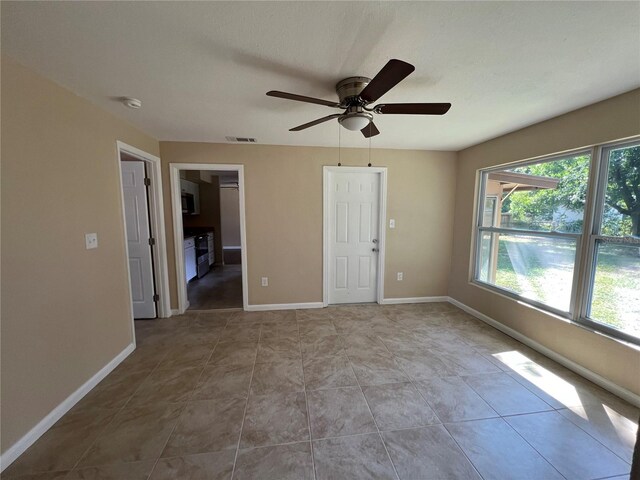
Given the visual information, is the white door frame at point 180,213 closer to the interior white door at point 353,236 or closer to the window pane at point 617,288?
the interior white door at point 353,236

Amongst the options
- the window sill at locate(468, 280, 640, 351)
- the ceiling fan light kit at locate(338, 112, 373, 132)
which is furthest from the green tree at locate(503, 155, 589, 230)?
the ceiling fan light kit at locate(338, 112, 373, 132)

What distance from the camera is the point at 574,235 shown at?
2.25 meters

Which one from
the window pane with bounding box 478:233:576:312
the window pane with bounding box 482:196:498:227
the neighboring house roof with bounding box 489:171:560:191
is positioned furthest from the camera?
the window pane with bounding box 482:196:498:227

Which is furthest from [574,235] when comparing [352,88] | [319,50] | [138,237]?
[138,237]

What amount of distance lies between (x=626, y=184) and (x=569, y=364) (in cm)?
160

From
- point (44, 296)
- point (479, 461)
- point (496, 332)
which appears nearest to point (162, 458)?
point (44, 296)

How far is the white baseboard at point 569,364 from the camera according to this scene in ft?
6.06

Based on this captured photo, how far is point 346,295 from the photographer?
3.79m

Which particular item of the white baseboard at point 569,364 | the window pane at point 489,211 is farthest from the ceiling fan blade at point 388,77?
the white baseboard at point 569,364

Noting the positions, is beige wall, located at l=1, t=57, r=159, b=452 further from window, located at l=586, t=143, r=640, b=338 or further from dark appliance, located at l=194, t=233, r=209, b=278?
window, located at l=586, t=143, r=640, b=338

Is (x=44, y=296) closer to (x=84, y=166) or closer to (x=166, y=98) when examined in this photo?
(x=84, y=166)

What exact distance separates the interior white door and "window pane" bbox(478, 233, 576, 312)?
1.49 metres

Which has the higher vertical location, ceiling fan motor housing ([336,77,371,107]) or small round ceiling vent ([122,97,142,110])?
small round ceiling vent ([122,97,142,110])

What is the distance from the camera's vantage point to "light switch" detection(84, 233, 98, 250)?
1.97 metres
